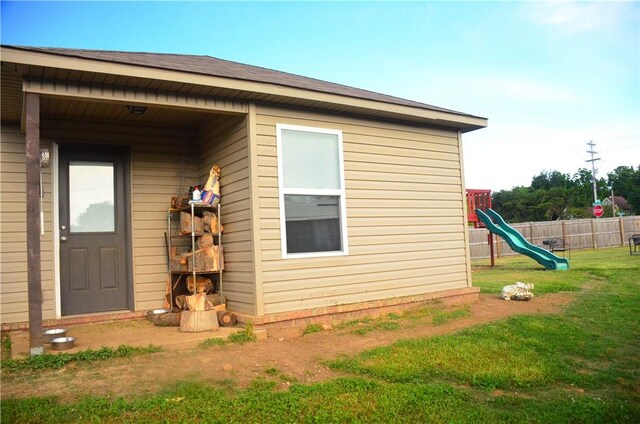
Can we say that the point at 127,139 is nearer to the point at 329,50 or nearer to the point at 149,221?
the point at 149,221

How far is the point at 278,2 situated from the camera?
10.9 meters

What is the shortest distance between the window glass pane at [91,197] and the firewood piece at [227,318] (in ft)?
7.14

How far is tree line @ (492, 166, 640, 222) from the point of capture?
45188 millimetres

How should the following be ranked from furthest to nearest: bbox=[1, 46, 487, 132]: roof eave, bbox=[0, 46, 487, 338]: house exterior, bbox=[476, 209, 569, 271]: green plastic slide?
bbox=[476, 209, 569, 271]: green plastic slide → bbox=[0, 46, 487, 338]: house exterior → bbox=[1, 46, 487, 132]: roof eave

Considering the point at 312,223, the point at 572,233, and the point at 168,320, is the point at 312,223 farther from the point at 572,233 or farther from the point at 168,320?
the point at 572,233

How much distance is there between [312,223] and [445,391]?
10.7ft

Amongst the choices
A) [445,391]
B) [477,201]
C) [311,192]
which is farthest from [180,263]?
[477,201]

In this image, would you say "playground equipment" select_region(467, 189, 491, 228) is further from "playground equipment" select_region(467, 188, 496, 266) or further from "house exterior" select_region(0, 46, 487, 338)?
"house exterior" select_region(0, 46, 487, 338)

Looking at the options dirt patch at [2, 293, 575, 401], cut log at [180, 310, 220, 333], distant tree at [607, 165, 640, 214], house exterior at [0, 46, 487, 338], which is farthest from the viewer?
distant tree at [607, 165, 640, 214]

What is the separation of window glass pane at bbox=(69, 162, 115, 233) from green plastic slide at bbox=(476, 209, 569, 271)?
11599mm

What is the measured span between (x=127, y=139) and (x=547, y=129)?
135 ft

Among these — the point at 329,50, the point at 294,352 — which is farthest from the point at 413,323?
the point at 329,50

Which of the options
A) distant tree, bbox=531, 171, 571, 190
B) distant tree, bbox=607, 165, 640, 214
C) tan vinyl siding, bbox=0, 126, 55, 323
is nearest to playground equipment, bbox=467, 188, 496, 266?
tan vinyl siding, bbox=0, 126, 55, 323

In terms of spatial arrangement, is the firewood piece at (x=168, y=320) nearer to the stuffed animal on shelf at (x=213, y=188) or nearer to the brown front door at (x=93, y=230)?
the brown front door at (x=93, y=230)
